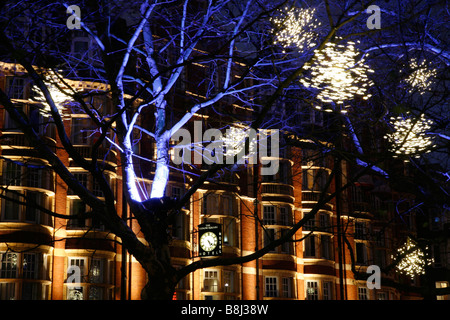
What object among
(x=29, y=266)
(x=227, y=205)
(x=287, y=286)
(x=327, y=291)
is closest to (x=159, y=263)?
(x=29, y=266)

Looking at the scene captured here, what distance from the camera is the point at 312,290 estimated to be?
39.5 meters

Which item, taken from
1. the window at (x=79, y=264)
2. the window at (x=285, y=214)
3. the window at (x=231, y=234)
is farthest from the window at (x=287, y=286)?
the window at (x=79, y=264)

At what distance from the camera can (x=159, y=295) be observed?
11.3 m

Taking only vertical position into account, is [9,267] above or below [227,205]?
below

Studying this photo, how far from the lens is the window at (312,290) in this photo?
39284 mm

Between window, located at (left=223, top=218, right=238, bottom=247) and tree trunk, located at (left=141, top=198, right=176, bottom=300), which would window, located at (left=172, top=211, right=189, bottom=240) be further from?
tree trunk, located at (left=141, top=198, right=176, bottom=300)

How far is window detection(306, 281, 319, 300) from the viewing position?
129ft

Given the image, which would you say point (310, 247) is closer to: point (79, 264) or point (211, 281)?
point (211, 281)

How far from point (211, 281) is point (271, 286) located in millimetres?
4480

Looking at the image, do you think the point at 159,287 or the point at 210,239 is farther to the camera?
the point at 210,239

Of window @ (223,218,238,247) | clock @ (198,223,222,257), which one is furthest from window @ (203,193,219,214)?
clock @ (198,223,222,257)

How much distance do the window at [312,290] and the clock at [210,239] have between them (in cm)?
1163

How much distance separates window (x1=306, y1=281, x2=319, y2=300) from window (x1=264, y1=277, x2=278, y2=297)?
9.58ft

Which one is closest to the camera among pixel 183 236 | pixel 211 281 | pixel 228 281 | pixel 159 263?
pixel 159 263
